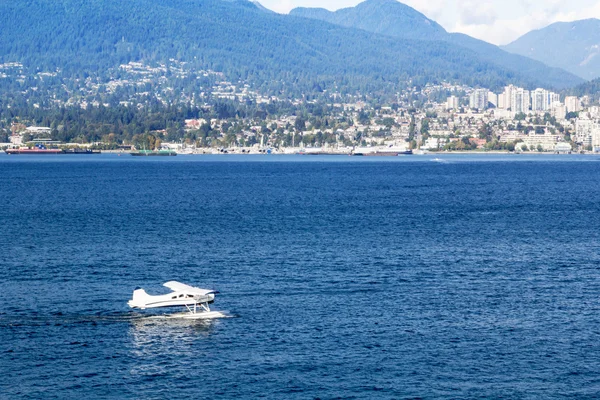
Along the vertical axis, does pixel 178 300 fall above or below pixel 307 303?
above

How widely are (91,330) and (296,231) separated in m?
21.9

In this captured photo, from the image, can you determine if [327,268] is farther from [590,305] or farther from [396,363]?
[396,363]

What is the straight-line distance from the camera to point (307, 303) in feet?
102

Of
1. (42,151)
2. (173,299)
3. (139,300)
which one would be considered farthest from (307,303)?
(42,151)

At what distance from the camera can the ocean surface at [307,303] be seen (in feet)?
78.6

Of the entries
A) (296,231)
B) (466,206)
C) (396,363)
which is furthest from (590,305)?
(466,206)

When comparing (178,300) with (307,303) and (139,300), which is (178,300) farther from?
(307,303)

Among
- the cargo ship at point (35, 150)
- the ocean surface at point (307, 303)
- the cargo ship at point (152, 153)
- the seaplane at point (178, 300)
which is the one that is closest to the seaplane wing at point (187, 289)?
the seaplane at point (178, 300)

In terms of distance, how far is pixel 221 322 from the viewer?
2895 cm

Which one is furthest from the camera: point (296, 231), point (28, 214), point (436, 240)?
point (28, 214)

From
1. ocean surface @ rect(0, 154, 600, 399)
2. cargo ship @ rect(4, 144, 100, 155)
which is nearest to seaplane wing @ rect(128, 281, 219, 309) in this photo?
ocean surface @ rect(0, 154, 600, 399)

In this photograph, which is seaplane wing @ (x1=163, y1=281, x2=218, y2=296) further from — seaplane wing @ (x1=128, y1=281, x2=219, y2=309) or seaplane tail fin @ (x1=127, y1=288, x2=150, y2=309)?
seaplane tail fin @ (x1=127, y1=288, x2=150, y2=309)

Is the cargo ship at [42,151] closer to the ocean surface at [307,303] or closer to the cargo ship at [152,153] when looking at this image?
the cargo ship at [152,153]

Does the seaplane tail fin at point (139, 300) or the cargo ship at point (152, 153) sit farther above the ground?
the seaplane tail fin at point (139, 300)
